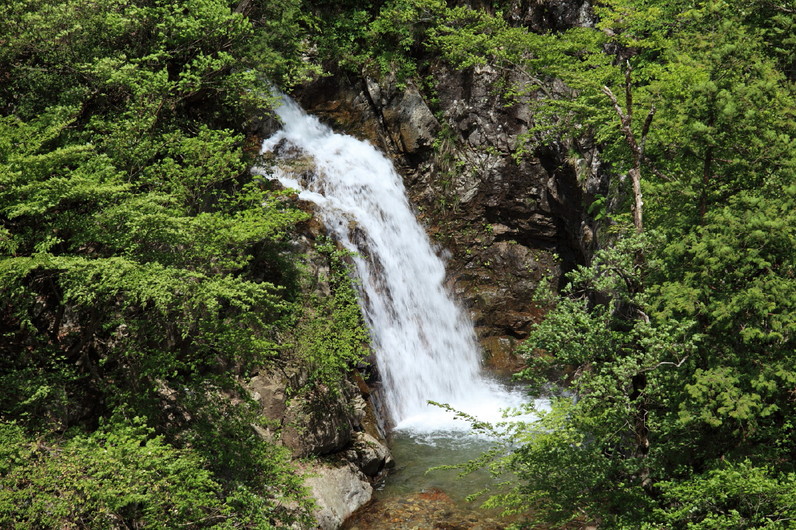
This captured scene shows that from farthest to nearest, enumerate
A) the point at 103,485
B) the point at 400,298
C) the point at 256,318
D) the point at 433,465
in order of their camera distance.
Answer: the point at 400,298 < the point at 433,465 < the point at 256,318 < the point at 103,485

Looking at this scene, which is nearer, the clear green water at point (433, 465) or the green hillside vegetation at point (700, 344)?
the green hillside vegetation at point (700, 344)

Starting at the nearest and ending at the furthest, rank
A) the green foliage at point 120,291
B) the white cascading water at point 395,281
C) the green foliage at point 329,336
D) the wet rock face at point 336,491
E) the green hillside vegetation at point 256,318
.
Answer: the green hillside vegetation at point 256,318 < the green foliage at point 120,291 < the wet rock face at point 336,491 < the green foliage at point 329,336 < the white cascading water at point 395,281

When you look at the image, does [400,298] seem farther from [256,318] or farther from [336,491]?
[256,318]

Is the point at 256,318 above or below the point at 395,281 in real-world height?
below

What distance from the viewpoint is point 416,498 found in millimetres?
13094

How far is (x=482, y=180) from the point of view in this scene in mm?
23656

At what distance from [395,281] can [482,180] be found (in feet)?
21.6

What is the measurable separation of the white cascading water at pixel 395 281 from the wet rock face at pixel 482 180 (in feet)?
3.78

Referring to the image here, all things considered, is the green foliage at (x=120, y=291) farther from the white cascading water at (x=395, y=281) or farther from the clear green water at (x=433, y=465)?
the white cascading water at (x=395, y=281)

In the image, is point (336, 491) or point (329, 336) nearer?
point (336, 491)

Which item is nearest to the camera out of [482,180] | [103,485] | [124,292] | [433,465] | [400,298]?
[103,485]

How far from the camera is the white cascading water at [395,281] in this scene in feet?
59.5

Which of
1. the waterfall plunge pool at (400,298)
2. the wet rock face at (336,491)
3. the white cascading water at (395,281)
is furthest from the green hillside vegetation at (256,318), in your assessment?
the white cascading water at (395,281)

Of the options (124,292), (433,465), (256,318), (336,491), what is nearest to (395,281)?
(433,465)
